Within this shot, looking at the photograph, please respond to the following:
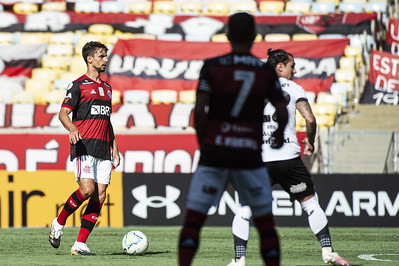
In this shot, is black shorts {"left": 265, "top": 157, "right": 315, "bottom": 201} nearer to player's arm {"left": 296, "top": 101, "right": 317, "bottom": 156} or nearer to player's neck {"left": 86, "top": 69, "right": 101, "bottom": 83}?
player's arm {"left": 296, "top": 101, "right": 317, "bottom": 156}

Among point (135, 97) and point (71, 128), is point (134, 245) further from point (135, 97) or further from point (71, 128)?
point (135, 97)

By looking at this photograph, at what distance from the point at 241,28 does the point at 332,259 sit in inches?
115

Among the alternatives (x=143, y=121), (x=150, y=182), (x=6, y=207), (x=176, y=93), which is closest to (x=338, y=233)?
(x=150, y=182)

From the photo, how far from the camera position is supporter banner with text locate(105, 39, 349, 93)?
20.5 m

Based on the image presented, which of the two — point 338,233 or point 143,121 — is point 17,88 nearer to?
point 143,121

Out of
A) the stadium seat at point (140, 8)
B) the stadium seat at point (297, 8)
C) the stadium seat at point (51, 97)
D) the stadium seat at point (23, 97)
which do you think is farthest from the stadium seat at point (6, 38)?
the stadium seat at point (297, 8)

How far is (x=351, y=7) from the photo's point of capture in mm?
23141

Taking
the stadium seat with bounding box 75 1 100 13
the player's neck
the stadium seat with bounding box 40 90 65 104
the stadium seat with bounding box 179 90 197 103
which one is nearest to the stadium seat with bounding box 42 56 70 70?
the stadium seat with bounding box 40 90 65 104

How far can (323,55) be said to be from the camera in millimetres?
20797

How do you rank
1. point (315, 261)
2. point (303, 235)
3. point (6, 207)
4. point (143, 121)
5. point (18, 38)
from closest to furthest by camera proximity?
point (315, 261)
point (303, 235)
point (6, 207)
point (143, 121)
point (18, 38)

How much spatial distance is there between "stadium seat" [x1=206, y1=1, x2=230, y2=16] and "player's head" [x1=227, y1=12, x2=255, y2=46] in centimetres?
1914

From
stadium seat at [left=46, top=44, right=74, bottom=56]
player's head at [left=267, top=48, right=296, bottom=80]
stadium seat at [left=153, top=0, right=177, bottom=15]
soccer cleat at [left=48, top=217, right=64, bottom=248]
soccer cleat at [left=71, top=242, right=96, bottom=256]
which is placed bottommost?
stadium seat at [left=46, top=44, right=74, bottom=56]

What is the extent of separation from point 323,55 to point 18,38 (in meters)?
8.62

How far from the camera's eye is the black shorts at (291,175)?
7531 millimetres
